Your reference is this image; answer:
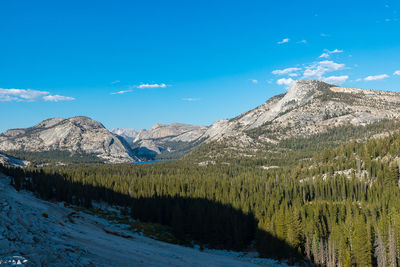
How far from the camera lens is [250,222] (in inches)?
3984

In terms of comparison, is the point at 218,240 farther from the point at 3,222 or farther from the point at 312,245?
the point at 3,222

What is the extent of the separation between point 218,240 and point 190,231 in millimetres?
11244

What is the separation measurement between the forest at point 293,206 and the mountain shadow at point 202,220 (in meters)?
0.32

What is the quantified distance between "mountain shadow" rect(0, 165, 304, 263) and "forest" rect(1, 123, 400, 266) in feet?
1.03

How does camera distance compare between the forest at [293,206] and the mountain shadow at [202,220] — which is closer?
the forest at [293,206]

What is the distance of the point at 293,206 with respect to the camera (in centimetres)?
9325

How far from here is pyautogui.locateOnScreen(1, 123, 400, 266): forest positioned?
6994cm

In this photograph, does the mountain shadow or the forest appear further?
the mountain shadow

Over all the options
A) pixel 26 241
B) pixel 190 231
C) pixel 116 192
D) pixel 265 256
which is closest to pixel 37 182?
pixel 116 192

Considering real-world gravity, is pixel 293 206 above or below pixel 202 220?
above

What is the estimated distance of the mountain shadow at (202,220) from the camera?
83312mm

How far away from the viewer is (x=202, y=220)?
95.4 meters

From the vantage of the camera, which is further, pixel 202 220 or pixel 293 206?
pixel 202 220

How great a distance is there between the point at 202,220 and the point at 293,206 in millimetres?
33772
